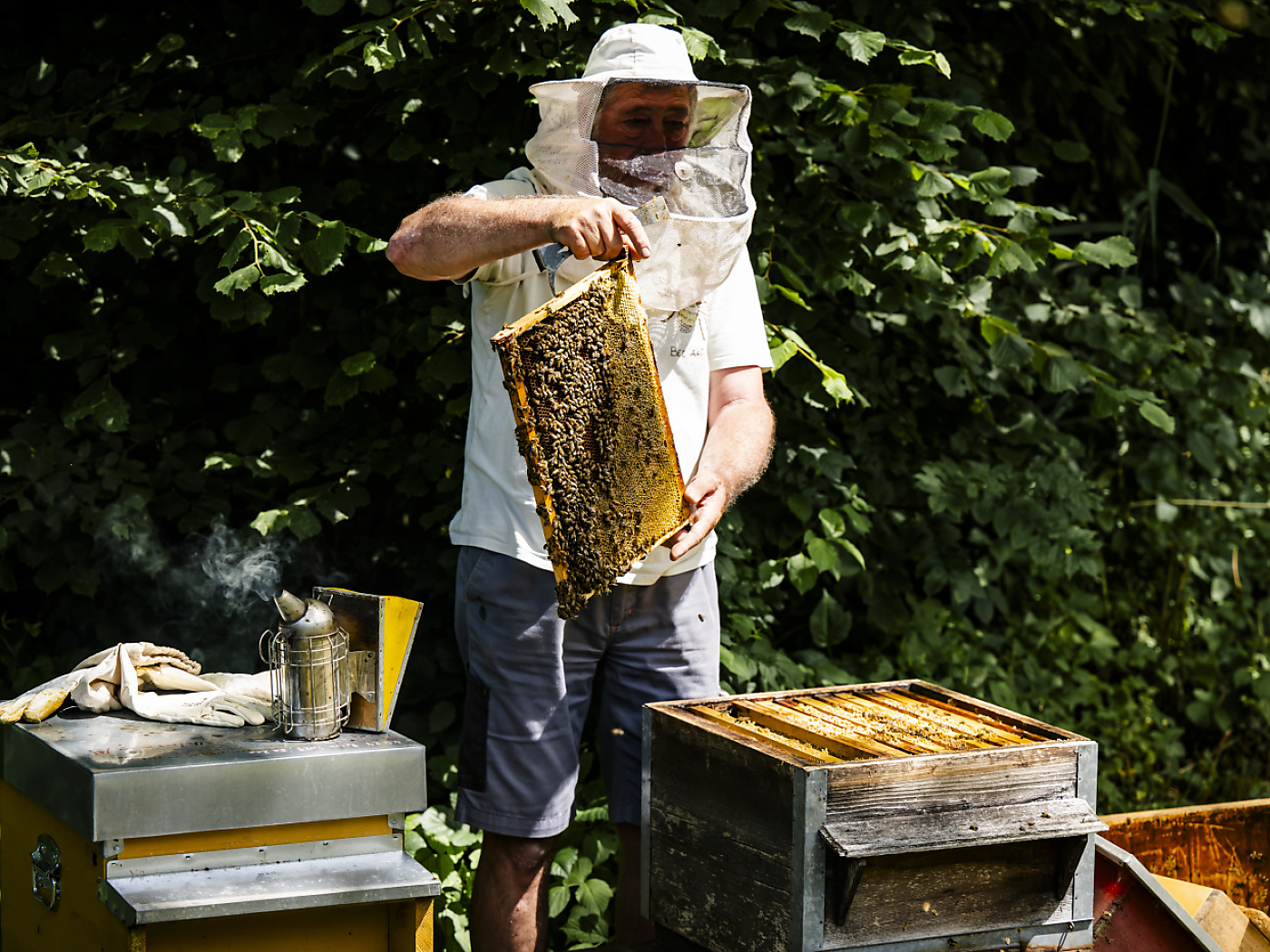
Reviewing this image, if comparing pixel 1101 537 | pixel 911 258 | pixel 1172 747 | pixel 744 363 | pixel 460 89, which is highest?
pixel 460 89

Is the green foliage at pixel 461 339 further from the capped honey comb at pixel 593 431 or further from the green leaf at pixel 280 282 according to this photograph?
the capped honey comb at pixel 593 431

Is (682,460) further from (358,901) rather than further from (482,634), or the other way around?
(358,901)

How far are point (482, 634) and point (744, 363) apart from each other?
2.28 feet

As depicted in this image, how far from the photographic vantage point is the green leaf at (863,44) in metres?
2.69

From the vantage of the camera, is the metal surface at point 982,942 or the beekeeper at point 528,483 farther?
the beekeeper at point 528,483

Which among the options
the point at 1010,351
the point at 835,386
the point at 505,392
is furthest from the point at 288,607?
the point at 1010,351

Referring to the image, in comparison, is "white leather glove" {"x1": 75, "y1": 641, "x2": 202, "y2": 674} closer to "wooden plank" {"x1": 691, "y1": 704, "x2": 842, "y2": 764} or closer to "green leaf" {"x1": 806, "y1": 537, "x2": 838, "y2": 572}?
"wooden plank" {"x1": 691, "y1": 704, "x2": 842, "y2": 764}

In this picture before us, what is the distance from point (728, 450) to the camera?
2.20m

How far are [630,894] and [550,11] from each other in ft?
5.63

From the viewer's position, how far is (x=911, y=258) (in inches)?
118

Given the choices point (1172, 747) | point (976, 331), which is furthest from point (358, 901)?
point (1172, 747)

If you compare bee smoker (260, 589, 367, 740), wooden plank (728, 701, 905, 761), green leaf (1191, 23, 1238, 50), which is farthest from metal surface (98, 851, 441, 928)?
green leaf (1191, 23, 1238, 50)

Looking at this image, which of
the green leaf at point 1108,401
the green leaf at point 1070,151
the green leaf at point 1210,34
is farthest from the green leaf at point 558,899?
the green leaf at point 1210,34

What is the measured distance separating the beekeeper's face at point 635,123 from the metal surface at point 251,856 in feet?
3.72
